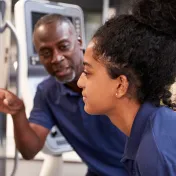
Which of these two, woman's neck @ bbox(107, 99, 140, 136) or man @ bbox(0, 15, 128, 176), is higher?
woman's neck @ bbox(107, 99, 140, 136)

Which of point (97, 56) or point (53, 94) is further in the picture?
point (53, 94)

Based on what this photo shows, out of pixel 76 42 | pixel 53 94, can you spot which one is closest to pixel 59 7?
pixel 76 42

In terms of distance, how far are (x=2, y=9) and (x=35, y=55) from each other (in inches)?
24.3

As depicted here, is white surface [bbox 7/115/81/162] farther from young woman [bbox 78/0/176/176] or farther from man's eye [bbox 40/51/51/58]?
young woman [bbox 78/0/176/176]

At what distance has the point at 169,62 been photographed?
99 centimetres

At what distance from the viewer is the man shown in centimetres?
167

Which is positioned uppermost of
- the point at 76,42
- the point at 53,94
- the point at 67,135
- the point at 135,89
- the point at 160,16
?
the point at 160,16

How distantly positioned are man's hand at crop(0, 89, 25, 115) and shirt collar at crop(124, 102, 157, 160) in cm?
58

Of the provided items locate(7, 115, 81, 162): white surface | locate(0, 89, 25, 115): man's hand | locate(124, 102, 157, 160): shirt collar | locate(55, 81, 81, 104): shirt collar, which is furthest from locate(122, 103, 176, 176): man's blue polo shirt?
locate(7, 115, 81, 162): white surface

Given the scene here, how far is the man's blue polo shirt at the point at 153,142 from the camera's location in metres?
0.86

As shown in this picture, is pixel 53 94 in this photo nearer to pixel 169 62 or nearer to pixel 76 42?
pixel 76 42

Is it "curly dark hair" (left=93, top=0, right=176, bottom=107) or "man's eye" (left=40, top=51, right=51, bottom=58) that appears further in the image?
"man's eye" (left=40, top=51, right=51, bottom=58)

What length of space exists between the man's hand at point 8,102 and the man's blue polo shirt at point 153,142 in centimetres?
58

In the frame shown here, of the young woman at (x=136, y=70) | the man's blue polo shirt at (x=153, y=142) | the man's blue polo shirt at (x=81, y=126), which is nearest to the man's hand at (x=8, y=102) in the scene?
the man's blue polo shirt at (x=81, y=126)
